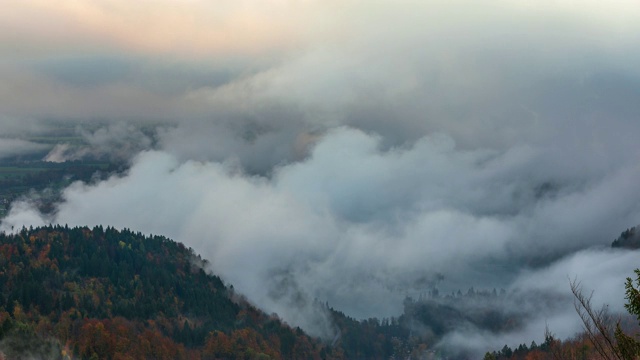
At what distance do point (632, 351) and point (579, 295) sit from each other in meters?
3.88

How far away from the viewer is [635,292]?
39.8m

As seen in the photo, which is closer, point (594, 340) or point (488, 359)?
point (594, 340)

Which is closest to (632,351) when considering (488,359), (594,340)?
(594,340)

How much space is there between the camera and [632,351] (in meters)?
40.8

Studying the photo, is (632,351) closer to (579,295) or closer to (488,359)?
(579,295)

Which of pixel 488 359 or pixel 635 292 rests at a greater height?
pixel 488 359

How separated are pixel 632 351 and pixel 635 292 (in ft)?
11.4

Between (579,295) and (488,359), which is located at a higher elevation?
(488,359)

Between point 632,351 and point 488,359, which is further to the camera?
point 488,359

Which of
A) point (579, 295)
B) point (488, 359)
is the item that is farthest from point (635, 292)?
point (488, 359)

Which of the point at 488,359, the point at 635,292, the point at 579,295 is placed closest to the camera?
the point at 635,292

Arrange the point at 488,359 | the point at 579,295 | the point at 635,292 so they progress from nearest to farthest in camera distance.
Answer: the point at 635,292 < the point at 579,295 < the point at 488,359

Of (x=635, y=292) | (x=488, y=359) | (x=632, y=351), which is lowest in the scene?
(x=632, y=351)

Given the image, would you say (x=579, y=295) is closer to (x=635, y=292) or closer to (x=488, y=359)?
(x=635, y=292)
